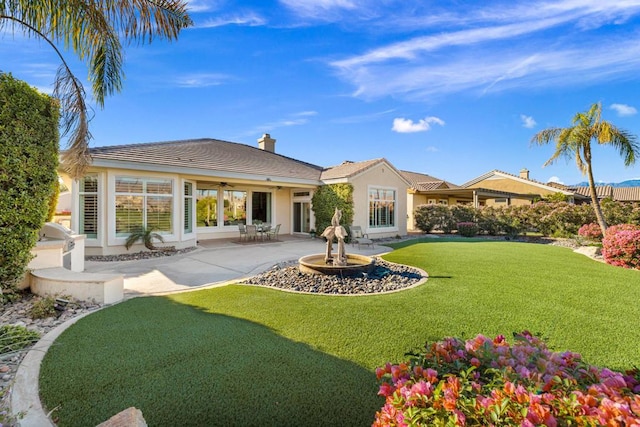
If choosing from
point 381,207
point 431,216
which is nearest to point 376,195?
point 381,207

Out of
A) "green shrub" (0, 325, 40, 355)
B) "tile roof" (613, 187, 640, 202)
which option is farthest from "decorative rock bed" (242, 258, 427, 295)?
→ "tile roof" (613, 187, 640, 202)

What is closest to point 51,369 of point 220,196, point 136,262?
point 136,262

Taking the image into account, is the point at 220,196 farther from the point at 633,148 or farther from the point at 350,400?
the point at 633,148

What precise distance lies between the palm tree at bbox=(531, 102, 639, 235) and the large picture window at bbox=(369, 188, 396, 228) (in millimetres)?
9203

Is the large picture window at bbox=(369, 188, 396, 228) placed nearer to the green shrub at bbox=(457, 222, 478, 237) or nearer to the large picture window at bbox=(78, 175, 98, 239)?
the green shrub at bbox=(457, 222, 478, 237)

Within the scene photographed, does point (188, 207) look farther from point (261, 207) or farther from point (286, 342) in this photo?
point (286, 342)

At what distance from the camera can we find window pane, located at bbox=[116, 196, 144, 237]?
12719 millimetres

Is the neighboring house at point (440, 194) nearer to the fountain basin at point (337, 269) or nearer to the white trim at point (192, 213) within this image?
the white trim at point (192, 213)

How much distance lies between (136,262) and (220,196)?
7636 mm

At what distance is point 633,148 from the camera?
46.5 feet

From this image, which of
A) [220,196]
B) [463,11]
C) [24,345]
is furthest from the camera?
[220,196]

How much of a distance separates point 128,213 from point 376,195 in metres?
14.5

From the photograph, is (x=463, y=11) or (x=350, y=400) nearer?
(x=350, y=400)

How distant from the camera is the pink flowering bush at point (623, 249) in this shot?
10.2 metres
